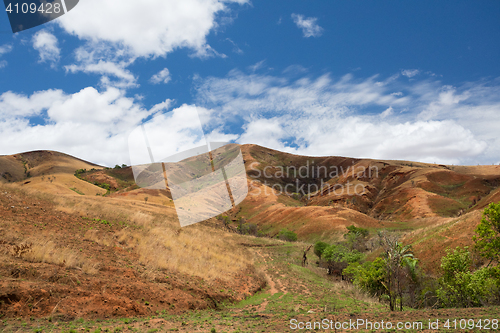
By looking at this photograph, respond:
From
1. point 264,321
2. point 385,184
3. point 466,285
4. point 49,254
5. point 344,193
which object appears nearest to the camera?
point 264,321

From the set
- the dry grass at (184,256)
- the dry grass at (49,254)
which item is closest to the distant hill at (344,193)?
the dry grass at (184,256)

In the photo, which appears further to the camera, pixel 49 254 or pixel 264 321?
pixel 49 254

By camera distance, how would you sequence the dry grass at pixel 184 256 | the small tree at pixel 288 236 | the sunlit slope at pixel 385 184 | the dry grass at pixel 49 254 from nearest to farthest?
the dry grass at pixel 49 254, the dry grass at pixel 184 256, the small tree at pixel 288 236, the sunlit slope at pixel 385 184

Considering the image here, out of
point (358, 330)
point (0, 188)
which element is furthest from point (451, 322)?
point (0, 188)

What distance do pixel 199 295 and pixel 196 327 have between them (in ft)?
15.1

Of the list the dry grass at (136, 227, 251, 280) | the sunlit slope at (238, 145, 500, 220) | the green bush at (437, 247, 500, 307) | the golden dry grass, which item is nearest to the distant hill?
the sunlit slope at (238, 145, 500, 220)

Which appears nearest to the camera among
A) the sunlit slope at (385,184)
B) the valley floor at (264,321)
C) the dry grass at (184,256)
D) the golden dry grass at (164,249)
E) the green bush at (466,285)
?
the valley floor at (264,321)

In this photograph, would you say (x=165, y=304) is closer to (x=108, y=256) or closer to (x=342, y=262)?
(x=108, y=256)

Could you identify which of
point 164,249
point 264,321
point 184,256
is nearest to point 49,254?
point 164,249

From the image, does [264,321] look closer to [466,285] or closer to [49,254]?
[49,254]

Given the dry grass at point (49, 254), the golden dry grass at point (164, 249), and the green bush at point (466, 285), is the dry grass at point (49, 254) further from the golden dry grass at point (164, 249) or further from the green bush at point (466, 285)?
the green bush at point (466, 285)

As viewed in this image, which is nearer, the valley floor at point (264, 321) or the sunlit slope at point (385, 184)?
the valley floor at point (264, 321)

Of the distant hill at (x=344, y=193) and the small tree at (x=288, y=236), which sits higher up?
the distant hill at (x=344, y=193)

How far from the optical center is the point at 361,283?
20.8m
